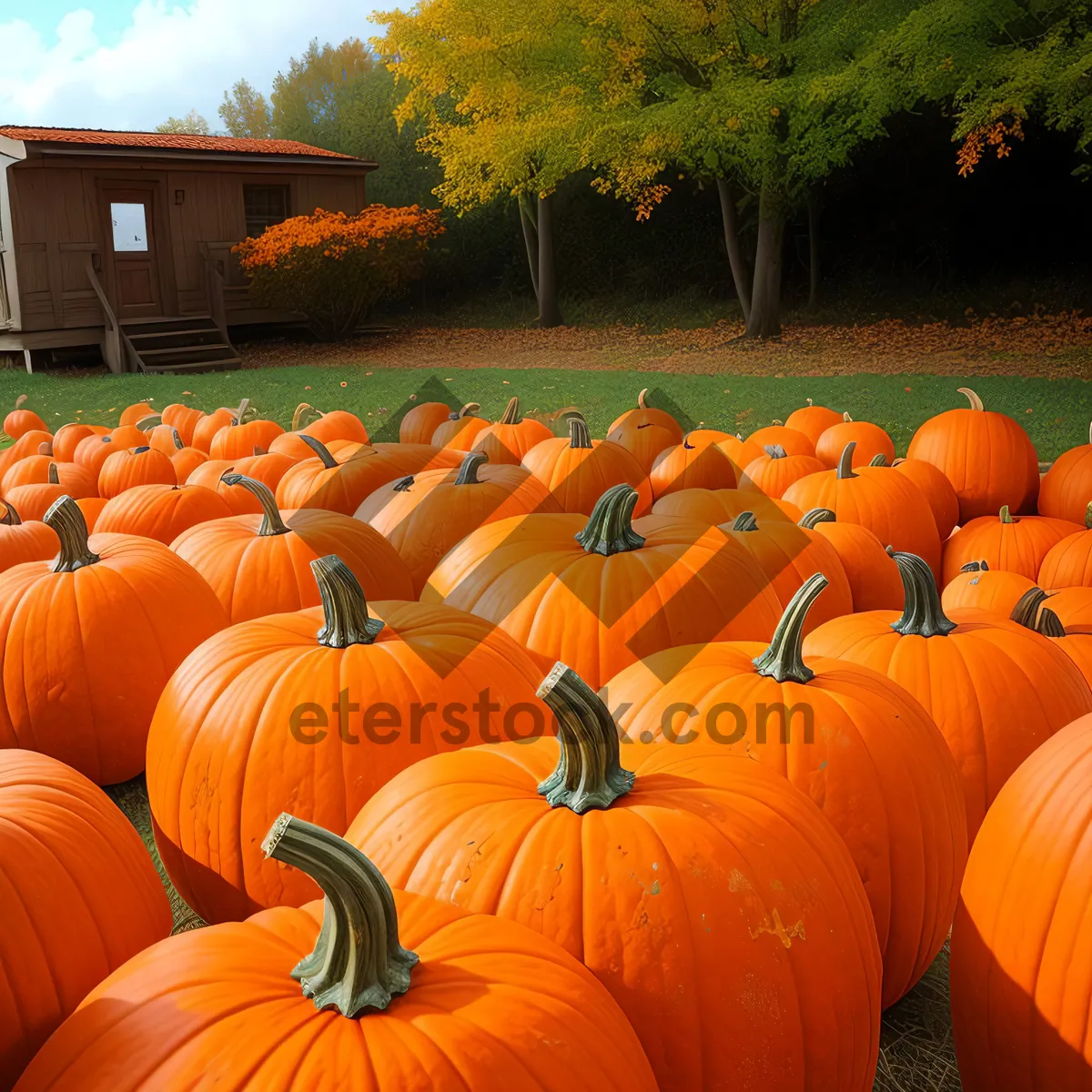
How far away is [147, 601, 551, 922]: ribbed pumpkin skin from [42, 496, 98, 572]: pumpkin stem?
0.94 metres

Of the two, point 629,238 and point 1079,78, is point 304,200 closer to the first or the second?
point 629,238

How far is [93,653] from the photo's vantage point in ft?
9.28

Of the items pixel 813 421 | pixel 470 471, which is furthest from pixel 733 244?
pixel 470 471

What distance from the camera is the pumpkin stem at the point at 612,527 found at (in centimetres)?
262

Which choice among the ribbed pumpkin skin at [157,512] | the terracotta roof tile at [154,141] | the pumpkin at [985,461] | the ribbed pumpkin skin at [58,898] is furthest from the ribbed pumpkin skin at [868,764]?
the terracotta roof tile at [154,141]

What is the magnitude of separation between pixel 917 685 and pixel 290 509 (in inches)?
113

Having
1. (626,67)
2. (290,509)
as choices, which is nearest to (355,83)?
(626,67)

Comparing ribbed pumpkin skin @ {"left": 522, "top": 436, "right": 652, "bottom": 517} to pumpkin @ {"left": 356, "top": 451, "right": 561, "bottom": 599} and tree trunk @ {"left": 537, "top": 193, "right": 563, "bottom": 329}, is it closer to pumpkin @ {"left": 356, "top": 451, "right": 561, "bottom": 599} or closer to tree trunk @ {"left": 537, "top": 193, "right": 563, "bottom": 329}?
pumpkin @ {"left": 356, "top": 451, "right": 561, "bottom": 599}

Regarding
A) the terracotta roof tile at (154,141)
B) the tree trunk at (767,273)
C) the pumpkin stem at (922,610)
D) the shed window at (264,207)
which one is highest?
the terracotta roof tile at (154,141)

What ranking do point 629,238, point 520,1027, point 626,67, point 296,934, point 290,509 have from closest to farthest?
point 520,1027 < point 296,934 < point 290,509 < point 626,67 < point 629,238

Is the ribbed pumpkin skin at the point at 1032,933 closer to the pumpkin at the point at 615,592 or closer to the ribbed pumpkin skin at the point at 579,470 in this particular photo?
the pumpkin at the point at 615,592

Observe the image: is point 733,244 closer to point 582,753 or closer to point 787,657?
point 787,657

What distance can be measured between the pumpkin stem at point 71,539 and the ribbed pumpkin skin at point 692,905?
5.86 feet

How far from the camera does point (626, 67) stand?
603 inches
